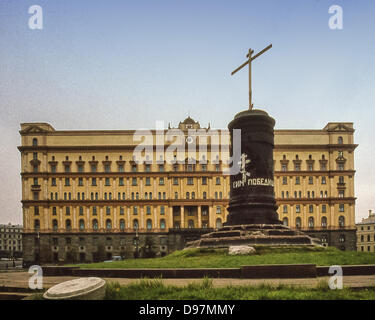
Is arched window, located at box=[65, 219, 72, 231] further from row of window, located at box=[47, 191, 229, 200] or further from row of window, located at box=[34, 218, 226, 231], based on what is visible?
row of window, located at box=[47, 191, 229, 200]

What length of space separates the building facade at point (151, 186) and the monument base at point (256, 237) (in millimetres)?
48065

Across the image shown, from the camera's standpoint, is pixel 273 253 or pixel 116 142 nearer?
pixel 273 253

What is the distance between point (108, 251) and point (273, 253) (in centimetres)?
5584

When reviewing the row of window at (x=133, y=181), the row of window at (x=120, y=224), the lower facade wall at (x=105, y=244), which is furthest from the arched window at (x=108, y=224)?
the row of window at (x=133, y=181)

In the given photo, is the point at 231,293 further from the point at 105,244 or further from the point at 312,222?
the point at 312,222

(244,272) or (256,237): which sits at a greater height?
(244,272)

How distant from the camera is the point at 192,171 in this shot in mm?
72125

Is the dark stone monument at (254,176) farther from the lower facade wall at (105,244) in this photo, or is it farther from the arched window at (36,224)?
the arched window at (36,224)

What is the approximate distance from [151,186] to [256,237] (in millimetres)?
52946

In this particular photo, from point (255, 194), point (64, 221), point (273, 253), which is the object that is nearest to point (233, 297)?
point (273, 253)

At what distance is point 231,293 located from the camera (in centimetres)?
909

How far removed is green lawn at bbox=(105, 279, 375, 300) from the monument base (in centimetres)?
1119

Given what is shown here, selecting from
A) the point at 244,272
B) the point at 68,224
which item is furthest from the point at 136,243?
the point at 244,272
